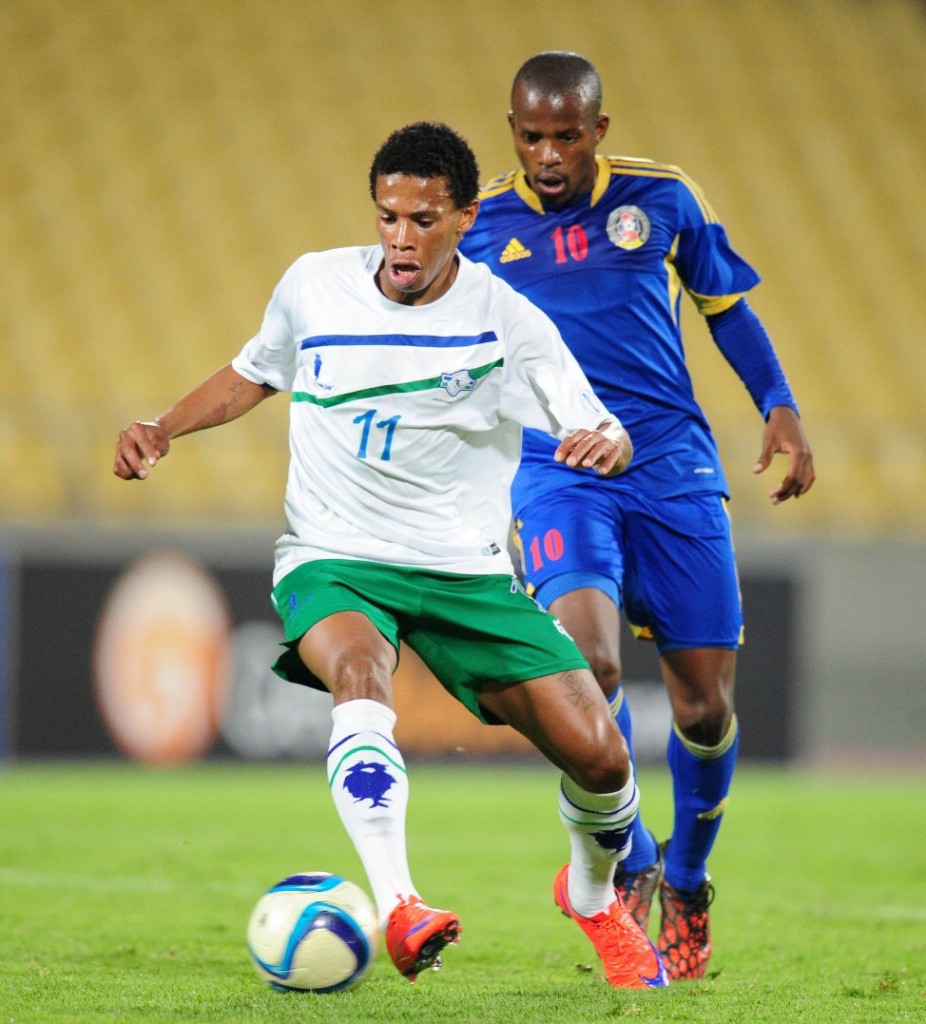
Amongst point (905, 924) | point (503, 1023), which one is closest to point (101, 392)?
point (905, 924)

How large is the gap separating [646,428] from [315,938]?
2.06 metres

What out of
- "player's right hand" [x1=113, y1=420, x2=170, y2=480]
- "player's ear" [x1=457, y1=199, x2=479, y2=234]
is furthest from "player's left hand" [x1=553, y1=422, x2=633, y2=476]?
"player's right hand" [x1=113, y1=420, x2=170, y2=480]

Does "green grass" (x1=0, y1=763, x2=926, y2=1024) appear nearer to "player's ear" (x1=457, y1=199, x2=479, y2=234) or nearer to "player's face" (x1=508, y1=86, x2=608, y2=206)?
"player's ear" (x1=457, y1=199, x2=479, y2=234)

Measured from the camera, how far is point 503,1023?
369 centimetres

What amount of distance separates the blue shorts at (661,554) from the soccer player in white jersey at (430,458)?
650 mm

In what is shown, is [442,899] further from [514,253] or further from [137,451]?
[137,451]

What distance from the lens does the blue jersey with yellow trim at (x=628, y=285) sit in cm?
526

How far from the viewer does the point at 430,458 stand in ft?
14.3

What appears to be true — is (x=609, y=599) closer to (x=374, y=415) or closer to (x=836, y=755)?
(x=374, y=415)

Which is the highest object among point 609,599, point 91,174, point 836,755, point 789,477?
point 91,174

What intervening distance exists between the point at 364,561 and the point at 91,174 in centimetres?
1373

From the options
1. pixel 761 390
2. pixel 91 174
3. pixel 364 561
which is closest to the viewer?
pixel 364 561

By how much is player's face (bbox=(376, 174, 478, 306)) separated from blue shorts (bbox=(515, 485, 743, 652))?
108 centimetres

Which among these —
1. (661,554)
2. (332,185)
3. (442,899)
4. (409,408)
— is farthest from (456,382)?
(332,185)
